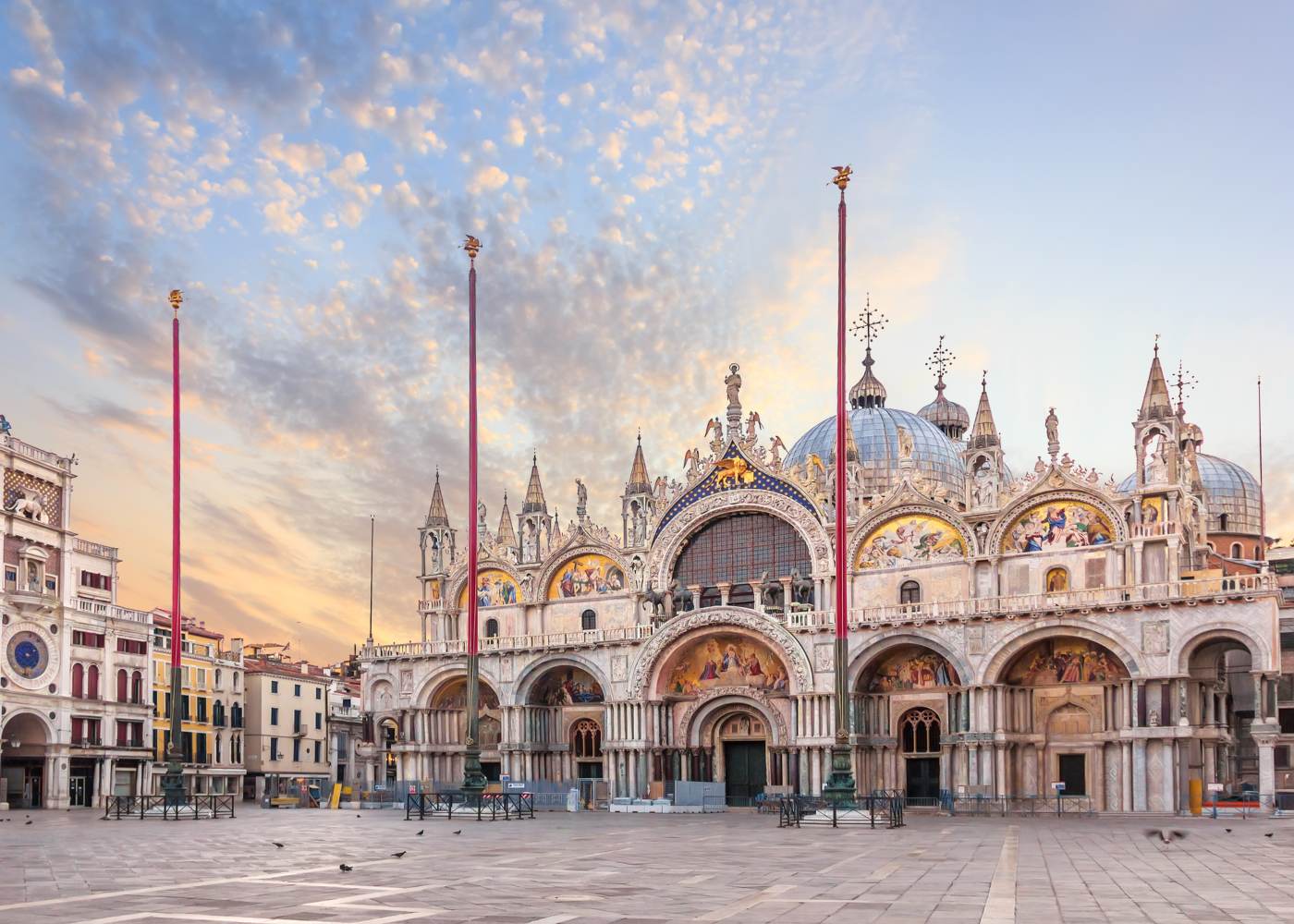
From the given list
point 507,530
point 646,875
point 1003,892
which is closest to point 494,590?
point 507,530

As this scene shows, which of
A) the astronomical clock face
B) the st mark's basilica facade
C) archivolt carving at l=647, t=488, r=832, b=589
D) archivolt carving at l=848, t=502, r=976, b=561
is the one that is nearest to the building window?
the st mark's basilica facade

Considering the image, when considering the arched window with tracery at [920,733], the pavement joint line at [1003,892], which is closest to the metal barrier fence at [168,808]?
the arched window with tracery at [920,733]

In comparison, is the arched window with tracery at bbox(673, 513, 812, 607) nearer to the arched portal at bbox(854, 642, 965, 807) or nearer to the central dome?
the arched portal at bbox(854, 642, 965, 807)

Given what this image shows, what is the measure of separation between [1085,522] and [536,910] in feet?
139

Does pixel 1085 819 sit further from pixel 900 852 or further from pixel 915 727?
pixel 900 852

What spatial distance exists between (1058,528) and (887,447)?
20.8m

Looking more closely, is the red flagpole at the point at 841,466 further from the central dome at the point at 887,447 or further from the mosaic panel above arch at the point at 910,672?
the central dome at the point at 887,447

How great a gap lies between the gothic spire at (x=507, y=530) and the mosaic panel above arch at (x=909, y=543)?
2042 cm

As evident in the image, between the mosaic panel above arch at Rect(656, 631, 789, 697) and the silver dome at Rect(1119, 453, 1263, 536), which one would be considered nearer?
the mosaic panel above arch at Rect(656, 631, 789, 697)

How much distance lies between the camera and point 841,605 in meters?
43.9

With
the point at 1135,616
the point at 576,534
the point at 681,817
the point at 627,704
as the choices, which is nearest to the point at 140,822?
the point at 681,817

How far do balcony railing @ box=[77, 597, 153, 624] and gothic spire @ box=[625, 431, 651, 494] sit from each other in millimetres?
27654

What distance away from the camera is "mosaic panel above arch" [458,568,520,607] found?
238ft

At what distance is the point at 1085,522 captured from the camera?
5597 centimetres
